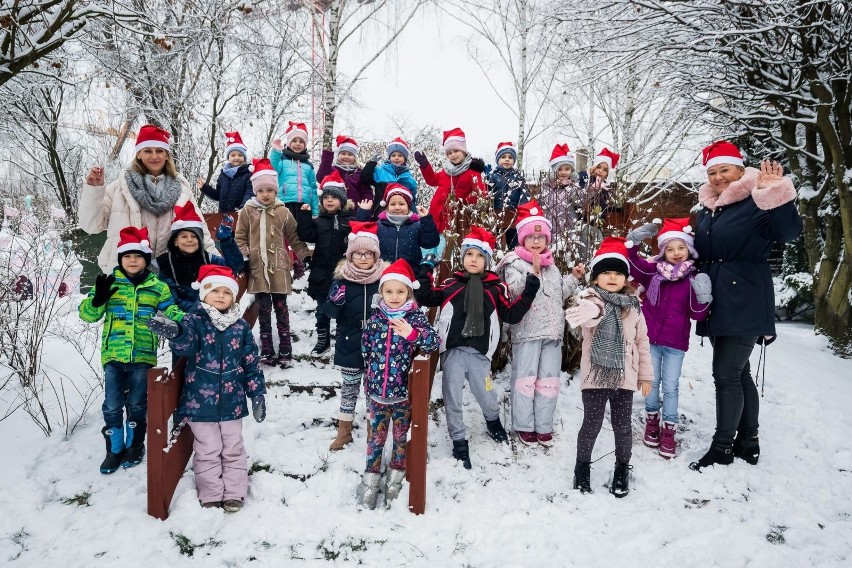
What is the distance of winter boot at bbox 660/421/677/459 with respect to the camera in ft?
11.8

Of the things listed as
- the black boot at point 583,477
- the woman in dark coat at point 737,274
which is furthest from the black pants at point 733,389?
the black boot at point 583,477

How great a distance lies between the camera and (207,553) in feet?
8.66

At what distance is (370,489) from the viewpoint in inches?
121

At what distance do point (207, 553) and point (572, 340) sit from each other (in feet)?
11.3

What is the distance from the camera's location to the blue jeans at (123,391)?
3221 millimetres

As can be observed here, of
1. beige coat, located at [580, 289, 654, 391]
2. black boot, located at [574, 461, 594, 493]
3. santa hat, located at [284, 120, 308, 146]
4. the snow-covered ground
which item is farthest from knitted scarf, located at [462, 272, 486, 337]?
santa hat, located at [284, 120, 308, 146]

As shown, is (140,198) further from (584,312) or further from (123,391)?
(584,312)

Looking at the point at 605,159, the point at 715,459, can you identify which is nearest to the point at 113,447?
the point at 715,459

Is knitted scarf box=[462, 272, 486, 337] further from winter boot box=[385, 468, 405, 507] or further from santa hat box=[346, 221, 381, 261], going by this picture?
winter boot box=[385, 468, 405, 507]

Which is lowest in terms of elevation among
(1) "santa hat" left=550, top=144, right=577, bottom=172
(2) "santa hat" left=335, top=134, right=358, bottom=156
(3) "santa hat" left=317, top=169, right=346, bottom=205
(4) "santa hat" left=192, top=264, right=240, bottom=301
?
(4) "santa hat" left=192, top=264, right=240, bottom=301

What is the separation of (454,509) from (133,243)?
8.96 ft

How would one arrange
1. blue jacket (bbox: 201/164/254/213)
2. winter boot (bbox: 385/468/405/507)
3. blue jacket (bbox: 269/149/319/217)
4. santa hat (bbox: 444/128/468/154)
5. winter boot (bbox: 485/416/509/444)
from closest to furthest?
winter boot (bbox: 385/468/405/507)
winter boot (bbox: 485/416/509/444)
santa hat (bbox: 444/128/468/154)
blue jacket (bbox: 269/149/319/217)
blue jacket (bbox: 201/164/254/213)

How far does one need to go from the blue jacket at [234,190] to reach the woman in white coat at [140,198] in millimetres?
2049

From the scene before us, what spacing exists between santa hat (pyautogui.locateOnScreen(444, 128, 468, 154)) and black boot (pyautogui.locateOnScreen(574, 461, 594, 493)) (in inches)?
127
